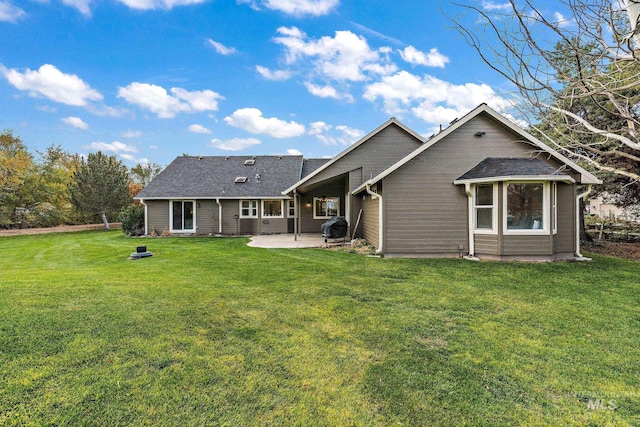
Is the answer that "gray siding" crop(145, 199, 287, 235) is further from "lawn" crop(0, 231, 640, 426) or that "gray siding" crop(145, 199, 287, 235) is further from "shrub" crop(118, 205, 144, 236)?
"lawn" crop(0, 231, 640, 426)

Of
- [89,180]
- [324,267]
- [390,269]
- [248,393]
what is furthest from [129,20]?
[248,393]

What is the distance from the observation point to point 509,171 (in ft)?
26.2

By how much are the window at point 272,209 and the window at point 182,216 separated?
4177 millimetres

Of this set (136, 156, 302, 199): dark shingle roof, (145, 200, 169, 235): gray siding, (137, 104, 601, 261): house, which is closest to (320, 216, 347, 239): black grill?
(137, 104, 601, 261): house

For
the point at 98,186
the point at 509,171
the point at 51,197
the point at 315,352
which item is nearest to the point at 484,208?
the point at 509,171

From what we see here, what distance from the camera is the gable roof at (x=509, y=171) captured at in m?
7.67

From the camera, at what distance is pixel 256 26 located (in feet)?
45.3

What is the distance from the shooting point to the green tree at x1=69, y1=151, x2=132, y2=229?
763 inches

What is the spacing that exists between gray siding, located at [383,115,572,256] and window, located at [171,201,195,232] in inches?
481

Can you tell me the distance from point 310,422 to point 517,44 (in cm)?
549

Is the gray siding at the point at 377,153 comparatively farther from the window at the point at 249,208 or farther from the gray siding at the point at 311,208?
the window at the point at 249,208

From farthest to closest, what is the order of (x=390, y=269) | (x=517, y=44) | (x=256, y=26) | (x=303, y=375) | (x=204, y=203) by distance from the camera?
1. (x=204, y=203)
2. (x=256, y=26)
3. (x=390, y=269)
4. (x=517, y=44)
5. (x=303, y=375)

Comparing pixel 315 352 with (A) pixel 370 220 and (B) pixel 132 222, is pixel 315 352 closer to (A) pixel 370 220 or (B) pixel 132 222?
(A) pixel 370 220

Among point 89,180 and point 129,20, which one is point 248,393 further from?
point 89,180
